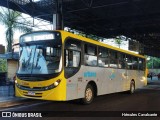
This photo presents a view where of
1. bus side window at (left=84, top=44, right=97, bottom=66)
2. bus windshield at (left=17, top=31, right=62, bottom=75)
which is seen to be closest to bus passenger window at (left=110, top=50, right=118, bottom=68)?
bus side window at (left=84, top=44, right=97, bottom=66)

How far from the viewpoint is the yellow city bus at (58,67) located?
10125mm

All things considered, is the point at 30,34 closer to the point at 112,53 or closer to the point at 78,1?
the point at 112,53

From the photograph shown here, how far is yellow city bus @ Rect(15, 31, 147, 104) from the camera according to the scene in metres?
10.1

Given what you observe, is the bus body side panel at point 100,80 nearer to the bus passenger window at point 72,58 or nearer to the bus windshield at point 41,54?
the bus passenger window at point 72,58

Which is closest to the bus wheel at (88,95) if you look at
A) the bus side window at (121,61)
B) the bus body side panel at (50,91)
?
the bus body side panel at (50,91)

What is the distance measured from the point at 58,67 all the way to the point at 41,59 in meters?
0.72

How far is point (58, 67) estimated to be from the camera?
399 inches

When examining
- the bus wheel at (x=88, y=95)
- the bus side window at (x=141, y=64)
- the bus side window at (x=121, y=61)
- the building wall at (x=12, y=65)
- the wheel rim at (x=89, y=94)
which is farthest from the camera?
the bus side window at (x=141, y=64)

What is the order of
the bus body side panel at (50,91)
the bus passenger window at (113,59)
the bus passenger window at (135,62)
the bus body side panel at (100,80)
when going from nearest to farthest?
1. the bus body side panel at (50,91)
2. the bus body side panel at (100,80)
3. the bus passenger window at (113,59)
4. the bus passenger window at (135,62)

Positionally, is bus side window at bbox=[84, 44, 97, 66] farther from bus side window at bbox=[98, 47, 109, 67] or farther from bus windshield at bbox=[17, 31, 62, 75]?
bus windshield at bbox=[17, 31, 62, 75]

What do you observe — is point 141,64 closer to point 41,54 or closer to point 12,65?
point 12,65

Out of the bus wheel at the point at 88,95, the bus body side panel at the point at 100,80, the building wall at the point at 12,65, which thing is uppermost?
the building wall at the point at 12,65

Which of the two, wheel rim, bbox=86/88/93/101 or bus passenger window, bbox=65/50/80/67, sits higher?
bus passenger window, bbox=65/50/80/67

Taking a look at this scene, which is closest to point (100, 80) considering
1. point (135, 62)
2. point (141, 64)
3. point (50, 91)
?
point (50, 91)
